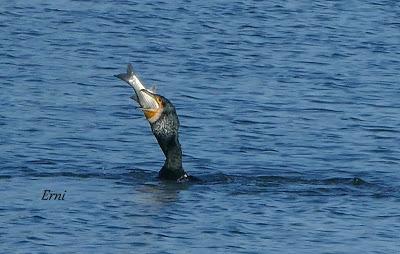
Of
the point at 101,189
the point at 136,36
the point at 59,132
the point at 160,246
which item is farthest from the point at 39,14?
the point at 160,246

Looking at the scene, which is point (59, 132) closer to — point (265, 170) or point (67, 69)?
point (265, 170)

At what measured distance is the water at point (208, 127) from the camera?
569 inches

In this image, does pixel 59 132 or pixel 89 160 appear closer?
pixel 89 160

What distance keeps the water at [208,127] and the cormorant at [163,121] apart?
192mm

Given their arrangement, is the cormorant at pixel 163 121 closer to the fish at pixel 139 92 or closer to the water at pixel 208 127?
the fish at pixel 139 92

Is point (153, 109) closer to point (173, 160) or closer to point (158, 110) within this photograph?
point (158, 110)

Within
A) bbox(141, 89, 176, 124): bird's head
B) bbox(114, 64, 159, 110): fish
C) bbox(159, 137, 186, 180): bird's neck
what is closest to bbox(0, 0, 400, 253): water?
bbox(159, 137, 186, 180): bird's neck

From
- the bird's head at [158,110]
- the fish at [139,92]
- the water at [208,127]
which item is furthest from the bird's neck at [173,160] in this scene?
the fish at [139,92]

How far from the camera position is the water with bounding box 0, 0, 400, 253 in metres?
14.4

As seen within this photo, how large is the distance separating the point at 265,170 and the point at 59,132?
9.33ft

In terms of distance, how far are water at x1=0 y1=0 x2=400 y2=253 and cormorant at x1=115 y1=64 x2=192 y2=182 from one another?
7.6 inches

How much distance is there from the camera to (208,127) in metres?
20.0

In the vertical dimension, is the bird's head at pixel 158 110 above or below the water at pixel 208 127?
above

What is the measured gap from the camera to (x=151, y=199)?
607 inches
